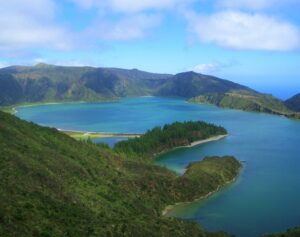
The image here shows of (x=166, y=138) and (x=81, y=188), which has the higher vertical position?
(x=166, y=138)

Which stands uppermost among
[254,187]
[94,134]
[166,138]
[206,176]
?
[166,138]

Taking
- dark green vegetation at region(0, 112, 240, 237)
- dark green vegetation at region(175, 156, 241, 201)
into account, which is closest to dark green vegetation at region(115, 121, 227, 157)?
dark green vegetation at region(175, 156, 241, 201)

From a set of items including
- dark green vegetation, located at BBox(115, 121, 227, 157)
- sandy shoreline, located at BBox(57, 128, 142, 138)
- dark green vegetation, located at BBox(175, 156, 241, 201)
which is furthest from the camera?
sandy shoreline, located at BBox(57, 128, 142, 138)

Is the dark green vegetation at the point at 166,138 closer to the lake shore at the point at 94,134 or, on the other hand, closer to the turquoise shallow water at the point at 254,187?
the turquoise shallow water at the point at 254,187

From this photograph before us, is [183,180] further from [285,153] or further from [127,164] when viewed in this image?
[285,153]

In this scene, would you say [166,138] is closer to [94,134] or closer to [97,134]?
[97,134]

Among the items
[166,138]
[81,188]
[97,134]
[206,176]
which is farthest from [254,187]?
[97,134]

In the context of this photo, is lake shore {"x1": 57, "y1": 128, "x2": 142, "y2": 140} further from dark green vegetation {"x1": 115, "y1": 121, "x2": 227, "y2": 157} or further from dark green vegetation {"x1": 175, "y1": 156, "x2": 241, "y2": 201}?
dark green vegetation {"x1": 175, "y1": 156, "x2": 241, "y2": 201}
